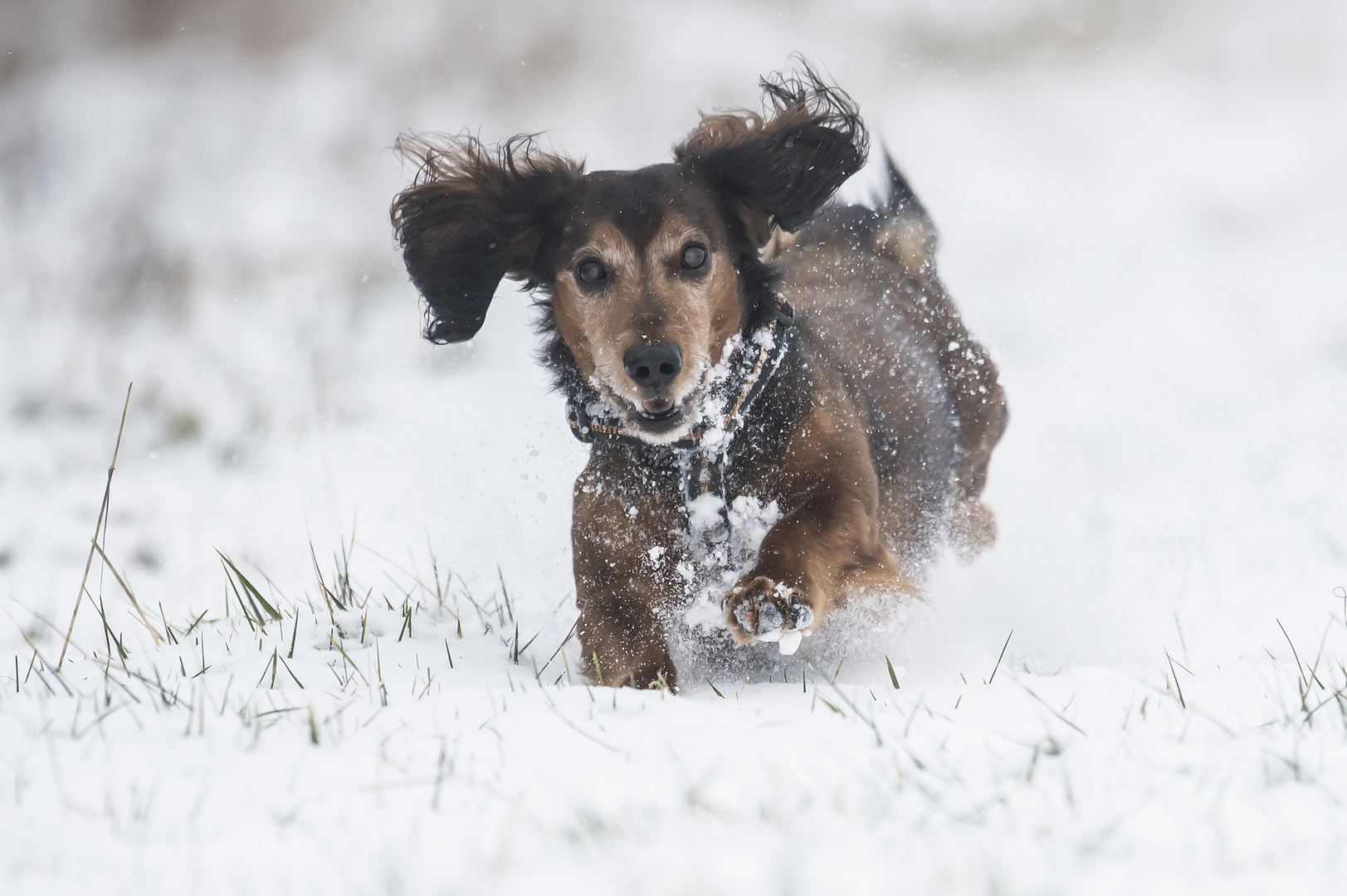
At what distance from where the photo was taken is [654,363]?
2.06m

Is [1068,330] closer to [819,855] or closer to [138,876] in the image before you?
[819,855]

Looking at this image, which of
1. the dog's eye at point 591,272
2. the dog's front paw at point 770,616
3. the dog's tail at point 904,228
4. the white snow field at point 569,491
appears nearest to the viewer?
the white snow field at point 569,491

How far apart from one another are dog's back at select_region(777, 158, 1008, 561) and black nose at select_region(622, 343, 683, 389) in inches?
24.2

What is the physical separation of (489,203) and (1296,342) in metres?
4.39

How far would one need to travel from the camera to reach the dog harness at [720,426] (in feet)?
7.26

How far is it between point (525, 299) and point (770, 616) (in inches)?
154

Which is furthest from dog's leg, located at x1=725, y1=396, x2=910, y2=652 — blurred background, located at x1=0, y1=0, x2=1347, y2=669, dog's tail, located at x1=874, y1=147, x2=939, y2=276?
dog's tail, located at x1=874, y1=147, x2=939, y2=276

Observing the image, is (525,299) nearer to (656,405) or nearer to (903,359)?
(903,359)

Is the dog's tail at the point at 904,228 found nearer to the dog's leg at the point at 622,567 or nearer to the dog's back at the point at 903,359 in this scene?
the dog's back at the point at 903,359

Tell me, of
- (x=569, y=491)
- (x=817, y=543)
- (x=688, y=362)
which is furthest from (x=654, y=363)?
(x=569, y=491)

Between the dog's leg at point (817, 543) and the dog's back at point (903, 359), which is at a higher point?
the dog's back at point (903, 359)

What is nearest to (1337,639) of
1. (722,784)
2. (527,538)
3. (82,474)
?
(722,784)

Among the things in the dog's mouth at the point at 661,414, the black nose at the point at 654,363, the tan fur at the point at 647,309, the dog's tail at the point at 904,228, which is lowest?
the dog's mouth at the point at 661,414

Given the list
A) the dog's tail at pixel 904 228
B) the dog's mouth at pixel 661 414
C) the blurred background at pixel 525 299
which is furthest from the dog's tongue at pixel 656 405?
the dog's tail at pixel 904 228
